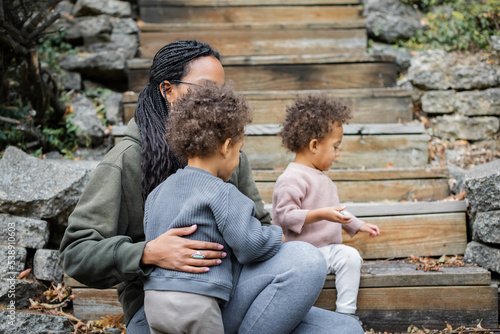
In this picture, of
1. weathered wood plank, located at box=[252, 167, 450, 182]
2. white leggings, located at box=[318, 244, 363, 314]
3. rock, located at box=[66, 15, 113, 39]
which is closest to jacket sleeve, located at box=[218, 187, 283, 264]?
white leggings, located at box=[318, 244, 363, 314]

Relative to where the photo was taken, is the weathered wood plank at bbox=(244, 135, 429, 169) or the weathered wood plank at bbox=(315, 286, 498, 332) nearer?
the weathered wood plank at bbox=(315, 286, 498, 332)

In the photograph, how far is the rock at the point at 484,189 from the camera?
8.30 ft

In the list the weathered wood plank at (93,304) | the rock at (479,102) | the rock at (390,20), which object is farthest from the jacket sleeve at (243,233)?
the rock at (390,20)

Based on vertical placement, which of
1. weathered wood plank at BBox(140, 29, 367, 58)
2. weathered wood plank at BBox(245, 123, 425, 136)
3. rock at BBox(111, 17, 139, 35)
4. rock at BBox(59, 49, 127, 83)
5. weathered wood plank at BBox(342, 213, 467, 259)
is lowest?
weathered wood plank at BBox(342, 213, 467, 259)

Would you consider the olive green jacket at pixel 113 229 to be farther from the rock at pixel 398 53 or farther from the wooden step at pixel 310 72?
the rock at pixel 398 53

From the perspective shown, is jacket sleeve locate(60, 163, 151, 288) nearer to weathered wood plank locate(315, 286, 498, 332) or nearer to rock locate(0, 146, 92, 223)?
rock locate(0, 146, 92, 223)

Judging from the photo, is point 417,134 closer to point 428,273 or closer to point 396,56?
point 396,56

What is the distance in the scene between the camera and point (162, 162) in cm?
189

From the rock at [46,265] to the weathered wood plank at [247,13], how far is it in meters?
3.05

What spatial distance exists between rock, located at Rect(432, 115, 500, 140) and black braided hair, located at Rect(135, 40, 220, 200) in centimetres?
270

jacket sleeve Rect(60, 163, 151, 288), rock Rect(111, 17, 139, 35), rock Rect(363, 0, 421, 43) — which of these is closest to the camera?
jacket sleeve Rect(60, 163, 151, 288)

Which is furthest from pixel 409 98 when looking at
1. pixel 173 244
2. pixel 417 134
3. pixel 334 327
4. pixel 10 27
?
pixel 10 27

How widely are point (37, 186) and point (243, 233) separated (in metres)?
1.58

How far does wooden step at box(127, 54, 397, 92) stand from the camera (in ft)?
13.4
